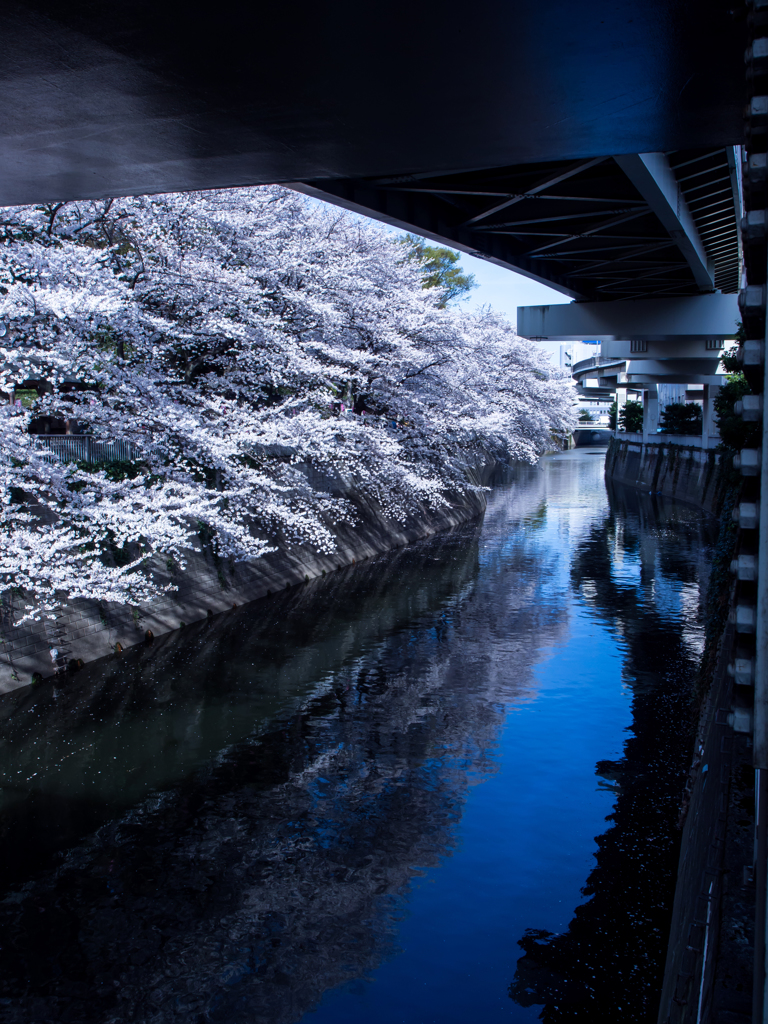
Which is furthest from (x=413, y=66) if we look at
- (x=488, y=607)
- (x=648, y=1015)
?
(x=488, y=607)

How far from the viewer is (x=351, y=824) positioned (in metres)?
9.33

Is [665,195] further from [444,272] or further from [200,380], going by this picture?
[444,272]

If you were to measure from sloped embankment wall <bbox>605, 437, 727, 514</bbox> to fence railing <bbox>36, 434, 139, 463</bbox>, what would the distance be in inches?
877

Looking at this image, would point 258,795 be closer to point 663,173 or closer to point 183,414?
point 183,414

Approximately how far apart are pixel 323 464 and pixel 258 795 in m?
13.5

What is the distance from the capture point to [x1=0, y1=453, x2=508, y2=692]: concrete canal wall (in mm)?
13523

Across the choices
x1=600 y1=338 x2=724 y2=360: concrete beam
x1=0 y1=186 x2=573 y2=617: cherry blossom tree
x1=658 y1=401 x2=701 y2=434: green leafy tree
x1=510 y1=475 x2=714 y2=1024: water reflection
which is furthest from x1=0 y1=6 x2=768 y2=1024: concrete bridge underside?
x1=658 y1=401 x2=701 y2=434: green leafy tree

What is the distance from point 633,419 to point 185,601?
179 feet

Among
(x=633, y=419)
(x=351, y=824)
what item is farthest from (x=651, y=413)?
(x=351, y=824)

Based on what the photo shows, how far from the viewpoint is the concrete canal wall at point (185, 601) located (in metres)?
13.5

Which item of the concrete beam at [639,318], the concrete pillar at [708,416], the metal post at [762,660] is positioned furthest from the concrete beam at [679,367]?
the metal post at [762,660]

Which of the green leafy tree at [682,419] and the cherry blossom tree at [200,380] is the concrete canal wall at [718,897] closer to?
the cherry blossom tree at [200,380]

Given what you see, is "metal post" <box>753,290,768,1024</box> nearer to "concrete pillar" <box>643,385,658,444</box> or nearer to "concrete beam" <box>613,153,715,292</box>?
"concrete beam" <box>613,153,715,292</box>

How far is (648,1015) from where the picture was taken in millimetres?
6336
